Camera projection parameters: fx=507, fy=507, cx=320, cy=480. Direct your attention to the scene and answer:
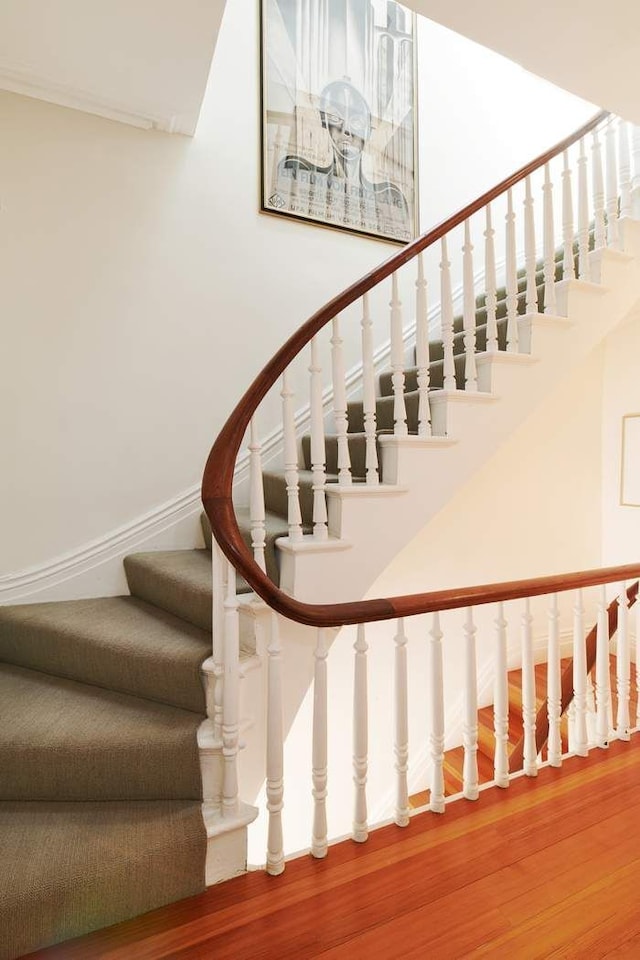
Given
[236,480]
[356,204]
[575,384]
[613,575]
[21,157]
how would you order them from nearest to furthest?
1. [613,575]
2. [21,157]
3. [236,480]
4. [356,204]
5. [575,384]

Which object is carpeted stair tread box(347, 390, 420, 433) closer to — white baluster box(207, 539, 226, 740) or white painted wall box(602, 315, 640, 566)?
white baluster box(207, 539, 226, 740)

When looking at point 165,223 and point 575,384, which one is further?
point 575,384

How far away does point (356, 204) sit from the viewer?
121 inches

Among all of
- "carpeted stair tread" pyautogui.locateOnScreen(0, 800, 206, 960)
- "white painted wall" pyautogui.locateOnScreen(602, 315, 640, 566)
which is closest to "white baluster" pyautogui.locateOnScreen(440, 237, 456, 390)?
"carpeted stair tread" pyautogui.locateOnScreen(0, 800, 206, 960)

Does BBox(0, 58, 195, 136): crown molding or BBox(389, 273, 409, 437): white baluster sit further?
BBox(0, 58, 195, 136): crown molding

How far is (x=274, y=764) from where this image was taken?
1393 millimetres

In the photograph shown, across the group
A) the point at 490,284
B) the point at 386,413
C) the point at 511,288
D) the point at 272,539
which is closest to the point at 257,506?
the point at 272,539

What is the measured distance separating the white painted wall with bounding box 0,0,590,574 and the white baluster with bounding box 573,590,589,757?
1815 millimetres

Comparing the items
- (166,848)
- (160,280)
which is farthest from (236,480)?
(166,848)

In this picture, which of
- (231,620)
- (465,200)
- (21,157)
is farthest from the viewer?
(465,200)

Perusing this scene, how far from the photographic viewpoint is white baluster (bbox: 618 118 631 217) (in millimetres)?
2674

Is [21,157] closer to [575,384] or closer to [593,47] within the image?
[593,47]

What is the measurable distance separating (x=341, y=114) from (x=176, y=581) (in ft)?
9.26

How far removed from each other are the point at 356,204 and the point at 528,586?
2477 millimetres
